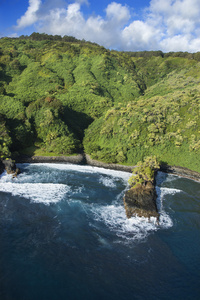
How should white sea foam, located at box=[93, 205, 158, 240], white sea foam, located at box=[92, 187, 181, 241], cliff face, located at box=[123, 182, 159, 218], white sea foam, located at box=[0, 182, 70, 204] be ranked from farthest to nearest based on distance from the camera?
white sea foam, located at box=[0, 182, 70, 204] < cliff face, located at box=[123, 182, 159, 218] < white sea foam, located at box=[92, 187, 181, 241] < white sea foam, located at box=[93, 205, 158, 240]

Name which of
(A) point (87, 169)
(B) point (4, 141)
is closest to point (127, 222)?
(A) point (87, 169)

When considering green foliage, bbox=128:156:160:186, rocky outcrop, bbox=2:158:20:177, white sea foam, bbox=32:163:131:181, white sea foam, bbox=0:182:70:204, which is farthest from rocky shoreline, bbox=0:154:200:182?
white sea foam, bbox=0:182:70:204

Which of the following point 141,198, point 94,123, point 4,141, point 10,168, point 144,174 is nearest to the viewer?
point 141,198

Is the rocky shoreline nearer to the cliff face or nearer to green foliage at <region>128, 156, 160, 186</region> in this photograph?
green foliage at <region>128, 156, 160, 186</region>

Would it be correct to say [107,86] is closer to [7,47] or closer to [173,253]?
[7,47]

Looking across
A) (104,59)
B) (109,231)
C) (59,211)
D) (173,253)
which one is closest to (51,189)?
(59,211)

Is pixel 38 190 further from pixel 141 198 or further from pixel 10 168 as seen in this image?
pixel 141 198
